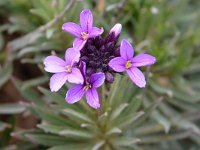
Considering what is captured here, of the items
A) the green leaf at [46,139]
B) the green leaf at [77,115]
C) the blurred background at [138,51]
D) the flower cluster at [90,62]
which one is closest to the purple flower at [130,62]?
the flower cluster at [90,62]

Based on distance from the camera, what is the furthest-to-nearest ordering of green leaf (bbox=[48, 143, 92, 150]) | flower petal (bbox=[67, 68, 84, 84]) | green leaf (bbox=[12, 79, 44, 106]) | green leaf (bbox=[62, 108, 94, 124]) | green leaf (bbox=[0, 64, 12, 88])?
green leaf (bbox=[0, 64, 12, 88]), green leaf (bbox=[12, 79, 44, 106]), green leaf (bbox=[48, 143, 92, 150]), green leaf (bbox=[62, 108, 94, 124]), flower petal (bbox=[67, 68, 84, 84])

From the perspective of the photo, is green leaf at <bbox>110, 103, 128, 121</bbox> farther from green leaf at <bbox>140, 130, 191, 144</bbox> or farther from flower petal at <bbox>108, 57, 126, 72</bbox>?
green leaf at <bbox>140, 130, 191, 144</bbox>

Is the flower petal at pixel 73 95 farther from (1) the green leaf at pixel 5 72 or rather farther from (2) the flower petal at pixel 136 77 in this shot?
(1) the green leaf at pixel 5 72

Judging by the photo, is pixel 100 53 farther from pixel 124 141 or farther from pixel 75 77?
pixel 124 141

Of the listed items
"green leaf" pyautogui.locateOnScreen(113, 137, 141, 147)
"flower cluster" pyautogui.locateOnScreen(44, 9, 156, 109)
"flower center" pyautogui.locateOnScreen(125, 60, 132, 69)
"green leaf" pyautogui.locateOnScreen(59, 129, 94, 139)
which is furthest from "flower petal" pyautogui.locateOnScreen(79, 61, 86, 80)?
"green leaf" pyautogui.locateOnScreen(113, 137, 141, 147)

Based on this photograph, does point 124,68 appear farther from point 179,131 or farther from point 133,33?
point 133,33

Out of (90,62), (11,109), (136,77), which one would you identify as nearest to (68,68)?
(90,62)

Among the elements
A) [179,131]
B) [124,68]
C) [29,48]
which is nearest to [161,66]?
[179,131]
